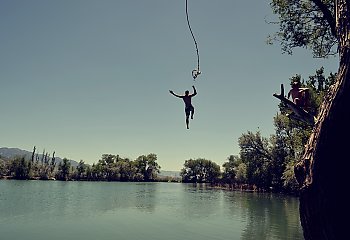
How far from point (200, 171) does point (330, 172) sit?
151718 millimetres

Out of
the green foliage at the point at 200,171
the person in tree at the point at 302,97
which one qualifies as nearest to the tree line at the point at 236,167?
the green foliage at the point at 200,171

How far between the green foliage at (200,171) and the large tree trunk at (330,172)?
477 feet

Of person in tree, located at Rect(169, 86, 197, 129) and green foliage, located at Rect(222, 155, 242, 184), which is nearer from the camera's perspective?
person in tree, located at Rect(169, 86, 197, 129)

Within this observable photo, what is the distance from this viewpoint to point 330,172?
4.03m

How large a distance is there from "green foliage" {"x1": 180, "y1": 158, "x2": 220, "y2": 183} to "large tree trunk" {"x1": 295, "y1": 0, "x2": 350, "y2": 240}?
145 meters

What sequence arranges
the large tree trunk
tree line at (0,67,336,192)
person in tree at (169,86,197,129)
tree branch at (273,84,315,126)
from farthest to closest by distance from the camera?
tree line at (0,67,336,192) < person in tree at (169,86,197,129) < tree branch at (273,84,315,126) < the large tree trunk

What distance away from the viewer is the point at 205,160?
5955 inches

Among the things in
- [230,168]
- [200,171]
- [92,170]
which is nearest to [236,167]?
[230,168]

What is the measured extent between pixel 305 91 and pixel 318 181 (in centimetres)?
607

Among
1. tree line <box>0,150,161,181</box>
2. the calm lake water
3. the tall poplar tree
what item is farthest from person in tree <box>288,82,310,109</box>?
tree line <box>0,150,161,181</box>

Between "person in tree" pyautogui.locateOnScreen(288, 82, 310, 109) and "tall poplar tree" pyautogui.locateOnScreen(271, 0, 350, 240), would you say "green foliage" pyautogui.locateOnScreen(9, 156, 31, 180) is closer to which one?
"person in tree" pyautogui.locateOnScreen(288, 82, 310, 109)

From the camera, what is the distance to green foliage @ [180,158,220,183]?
149 m

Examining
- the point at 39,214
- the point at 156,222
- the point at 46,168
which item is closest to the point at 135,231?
the point at 156,222

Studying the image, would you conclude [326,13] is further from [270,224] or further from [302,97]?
[270,224]
